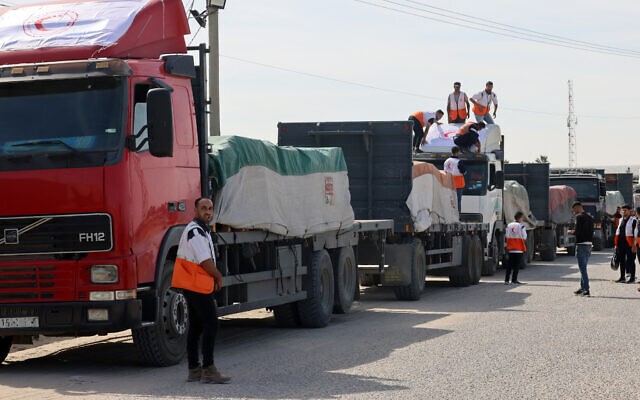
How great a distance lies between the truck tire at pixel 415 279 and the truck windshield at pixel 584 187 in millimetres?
24051

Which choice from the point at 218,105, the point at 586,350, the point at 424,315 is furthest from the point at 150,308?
the point at 218,105

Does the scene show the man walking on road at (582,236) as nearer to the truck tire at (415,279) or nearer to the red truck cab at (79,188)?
the truck tire at (415,279)

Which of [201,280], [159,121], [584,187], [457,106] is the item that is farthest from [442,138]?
[584,187]

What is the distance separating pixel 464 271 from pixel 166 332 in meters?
14.5

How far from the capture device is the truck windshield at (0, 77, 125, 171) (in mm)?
11609

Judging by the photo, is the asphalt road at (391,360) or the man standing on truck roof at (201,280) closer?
the asphalt road at (391,360)

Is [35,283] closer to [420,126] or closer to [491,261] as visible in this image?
[420,126]

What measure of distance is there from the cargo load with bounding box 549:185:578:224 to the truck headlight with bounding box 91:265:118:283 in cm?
2845

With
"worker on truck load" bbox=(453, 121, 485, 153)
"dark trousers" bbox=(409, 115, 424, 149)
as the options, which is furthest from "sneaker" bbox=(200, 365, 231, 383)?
"worker on truck load" bbox=(453, 121, 485, 153)

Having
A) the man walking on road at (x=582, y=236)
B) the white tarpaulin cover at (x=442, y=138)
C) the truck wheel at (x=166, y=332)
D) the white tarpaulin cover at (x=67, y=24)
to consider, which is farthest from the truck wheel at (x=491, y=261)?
the white tarpaulin cover at (x=67, y=24)

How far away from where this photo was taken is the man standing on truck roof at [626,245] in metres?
26.9

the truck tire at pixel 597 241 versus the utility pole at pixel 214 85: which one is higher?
the utility pole at pixel 214 85

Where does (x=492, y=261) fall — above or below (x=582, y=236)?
below

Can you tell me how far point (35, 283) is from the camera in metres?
11.7
